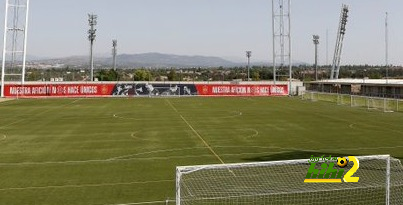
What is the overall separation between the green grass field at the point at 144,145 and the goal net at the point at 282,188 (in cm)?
134

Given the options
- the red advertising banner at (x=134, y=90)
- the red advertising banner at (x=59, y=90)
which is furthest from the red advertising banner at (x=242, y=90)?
the red advertising banner at (x=59, y=90)

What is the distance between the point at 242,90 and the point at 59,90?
102 ft

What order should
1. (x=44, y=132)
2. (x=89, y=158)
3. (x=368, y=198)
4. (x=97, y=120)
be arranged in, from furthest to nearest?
(x=97, y=120) < (x=44, y=132) < (x=89, y=158) < (x=368, y=198)

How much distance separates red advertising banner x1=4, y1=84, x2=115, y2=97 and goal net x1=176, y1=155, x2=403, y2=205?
57735 millimetres

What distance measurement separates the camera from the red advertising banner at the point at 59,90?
228 ft

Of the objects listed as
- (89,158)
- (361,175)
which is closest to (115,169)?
(89,158)

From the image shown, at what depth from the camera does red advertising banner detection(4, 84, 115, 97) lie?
69.4 meters

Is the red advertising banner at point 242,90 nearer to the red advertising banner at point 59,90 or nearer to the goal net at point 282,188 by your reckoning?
the red advertising banner at point 59,90

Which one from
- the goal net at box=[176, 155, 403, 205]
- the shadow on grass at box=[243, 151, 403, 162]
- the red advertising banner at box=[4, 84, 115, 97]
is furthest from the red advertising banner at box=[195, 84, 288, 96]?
the goal net at box=[176, 155, 403, 205]

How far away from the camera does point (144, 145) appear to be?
24.4 m

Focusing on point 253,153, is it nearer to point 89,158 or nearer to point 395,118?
point 89,158

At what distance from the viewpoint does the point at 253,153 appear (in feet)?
72.0

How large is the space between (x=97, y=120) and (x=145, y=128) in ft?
24.6

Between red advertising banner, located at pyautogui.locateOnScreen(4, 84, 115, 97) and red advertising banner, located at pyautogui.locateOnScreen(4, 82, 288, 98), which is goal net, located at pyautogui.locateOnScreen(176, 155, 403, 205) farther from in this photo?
red advertising banner, located at pyautogui.locateOnScreen(4, 84, 115, 97)
